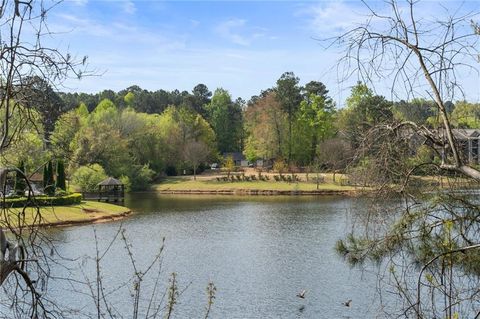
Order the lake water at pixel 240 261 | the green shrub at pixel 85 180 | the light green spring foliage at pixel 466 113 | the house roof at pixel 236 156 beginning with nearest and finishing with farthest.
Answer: the light green spring foliage at pixel 466 113
the lake water at pixel 240 261
the green shrub at pixel 85 180
the house roof at pixel 236 156

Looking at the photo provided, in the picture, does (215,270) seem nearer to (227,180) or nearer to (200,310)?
(200,310)

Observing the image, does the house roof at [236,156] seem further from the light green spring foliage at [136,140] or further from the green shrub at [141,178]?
the green shrub at [141,178]

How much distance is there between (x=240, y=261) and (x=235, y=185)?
113 feet

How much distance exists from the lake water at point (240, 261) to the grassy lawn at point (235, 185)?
14.3 m

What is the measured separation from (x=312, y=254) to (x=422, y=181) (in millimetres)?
14494

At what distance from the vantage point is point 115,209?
1390 inches

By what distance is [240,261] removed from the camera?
19.8m

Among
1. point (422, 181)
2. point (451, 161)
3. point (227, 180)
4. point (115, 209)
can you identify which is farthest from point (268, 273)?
point (227, 180)

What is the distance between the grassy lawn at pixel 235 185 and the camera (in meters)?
51.4

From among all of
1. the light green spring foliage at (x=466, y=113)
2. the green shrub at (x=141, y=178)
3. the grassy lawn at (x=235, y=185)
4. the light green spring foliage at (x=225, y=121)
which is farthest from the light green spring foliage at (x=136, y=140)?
the light green spring foliage at (x=466, y=113)

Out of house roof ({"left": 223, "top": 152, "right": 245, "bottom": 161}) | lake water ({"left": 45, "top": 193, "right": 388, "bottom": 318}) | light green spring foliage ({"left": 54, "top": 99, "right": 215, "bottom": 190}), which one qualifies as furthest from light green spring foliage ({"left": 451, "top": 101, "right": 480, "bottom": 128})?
house roof ({"left": 223, "top": 152, "right": 245, "bottom": 161})

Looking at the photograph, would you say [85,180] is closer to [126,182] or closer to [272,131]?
[126,182]

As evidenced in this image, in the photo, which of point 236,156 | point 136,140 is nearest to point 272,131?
point 236,156

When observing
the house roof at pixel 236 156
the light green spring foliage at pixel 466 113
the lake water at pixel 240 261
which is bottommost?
the lake water at pixel 240 261
